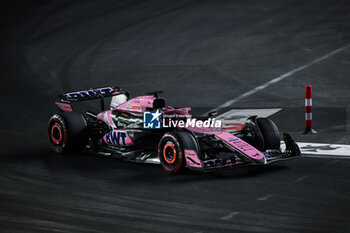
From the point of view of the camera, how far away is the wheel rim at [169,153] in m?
8.95

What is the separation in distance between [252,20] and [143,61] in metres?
6.27

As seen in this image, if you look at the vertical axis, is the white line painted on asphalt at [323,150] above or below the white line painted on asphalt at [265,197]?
above

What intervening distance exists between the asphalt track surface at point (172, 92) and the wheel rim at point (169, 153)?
0.28 meters

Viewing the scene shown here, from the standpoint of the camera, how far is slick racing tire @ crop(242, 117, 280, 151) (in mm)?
9656

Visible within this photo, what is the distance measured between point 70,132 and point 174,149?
8.42ft

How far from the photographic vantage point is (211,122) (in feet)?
30.6

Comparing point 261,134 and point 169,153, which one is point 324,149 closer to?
point 261,134

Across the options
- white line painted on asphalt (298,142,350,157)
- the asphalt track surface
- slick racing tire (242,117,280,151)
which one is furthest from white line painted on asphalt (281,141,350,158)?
slick racing tire (242,117,280,151)

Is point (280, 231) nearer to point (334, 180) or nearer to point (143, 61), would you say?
point (334, 180)

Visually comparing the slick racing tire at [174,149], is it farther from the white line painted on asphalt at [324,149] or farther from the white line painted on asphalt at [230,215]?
the white line painted on asphalt at [324,149]

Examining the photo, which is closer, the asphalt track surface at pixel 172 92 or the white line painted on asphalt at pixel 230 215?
the white line painted on asphalt at pixel 230 215

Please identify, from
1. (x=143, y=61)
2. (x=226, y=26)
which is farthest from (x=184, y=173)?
(x=226, y=26)

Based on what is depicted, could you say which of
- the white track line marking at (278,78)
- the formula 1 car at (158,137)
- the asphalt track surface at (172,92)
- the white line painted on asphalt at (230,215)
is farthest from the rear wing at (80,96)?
the white line painted on asphalt at (230,215)

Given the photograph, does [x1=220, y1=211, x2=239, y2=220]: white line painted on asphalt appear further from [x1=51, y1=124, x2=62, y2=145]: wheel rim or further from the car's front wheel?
[x1=51, y1=124, x2=62, y2=145]: wheel rim
